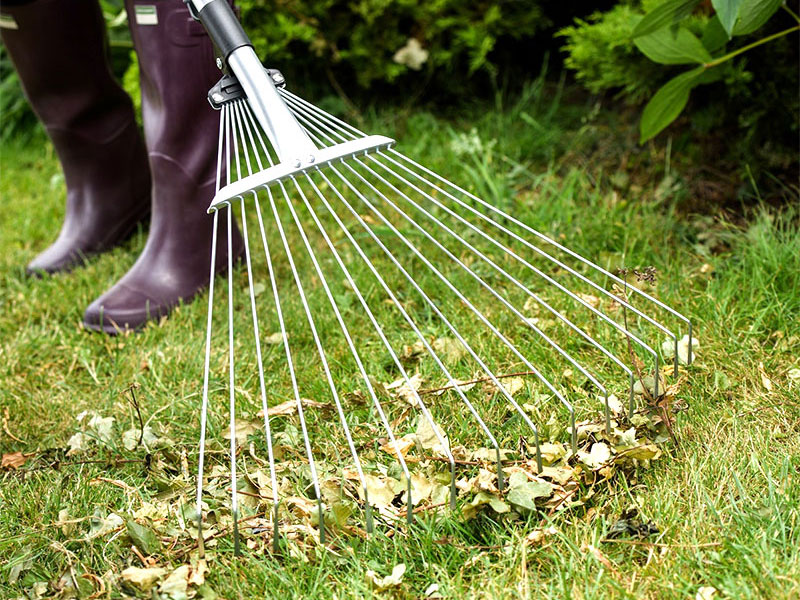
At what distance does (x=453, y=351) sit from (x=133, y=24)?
1.08m

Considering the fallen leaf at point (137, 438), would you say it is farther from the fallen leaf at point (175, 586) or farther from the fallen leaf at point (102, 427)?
the fallen leaf at point (175, 586)

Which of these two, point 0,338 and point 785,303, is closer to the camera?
point 785,303

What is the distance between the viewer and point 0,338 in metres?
2.01

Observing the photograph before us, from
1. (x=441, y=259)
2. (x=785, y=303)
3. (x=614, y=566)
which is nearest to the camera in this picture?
(x=614, y=566)

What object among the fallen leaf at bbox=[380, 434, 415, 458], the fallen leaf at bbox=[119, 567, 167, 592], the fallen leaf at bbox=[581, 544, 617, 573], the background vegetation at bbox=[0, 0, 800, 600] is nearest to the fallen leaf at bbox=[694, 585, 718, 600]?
the background vegetation at bbox=[0, 0, 800, 600]

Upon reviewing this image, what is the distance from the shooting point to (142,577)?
1.16 meters

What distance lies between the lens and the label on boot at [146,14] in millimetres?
1891

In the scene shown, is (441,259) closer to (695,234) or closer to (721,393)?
(695,234)

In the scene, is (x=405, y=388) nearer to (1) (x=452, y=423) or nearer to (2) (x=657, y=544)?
(1) (x=452, y=423)

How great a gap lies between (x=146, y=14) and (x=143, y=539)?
4.02 ft

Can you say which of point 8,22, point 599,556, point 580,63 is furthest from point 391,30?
point 599,556

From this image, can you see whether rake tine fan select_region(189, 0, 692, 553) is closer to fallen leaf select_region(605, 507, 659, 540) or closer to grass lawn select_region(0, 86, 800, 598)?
grass lawn select_region(0, 86, 800, 598)

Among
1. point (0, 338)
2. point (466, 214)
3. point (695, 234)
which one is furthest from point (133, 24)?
point (695, 234)

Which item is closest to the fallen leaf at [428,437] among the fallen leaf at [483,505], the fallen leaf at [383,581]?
the fallen leaf at [483,505]
